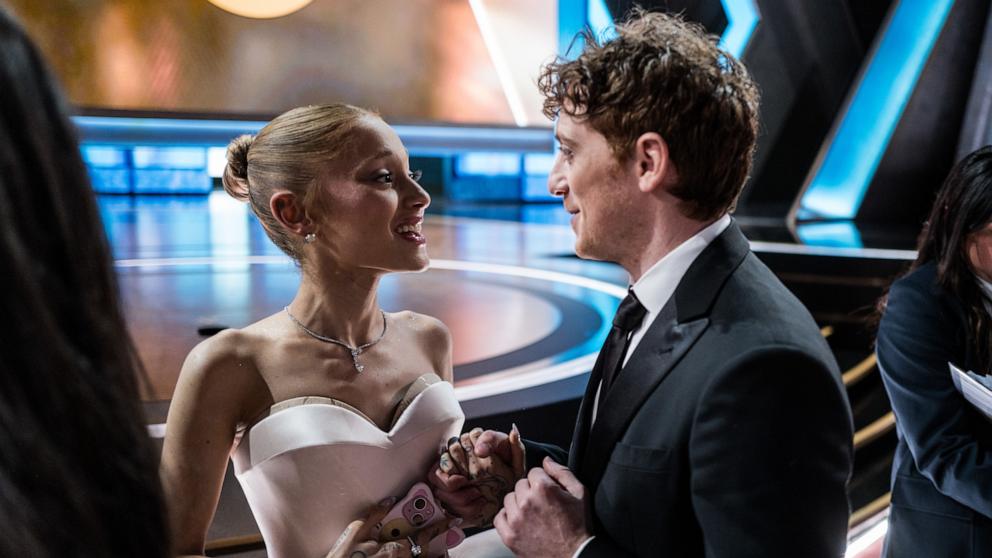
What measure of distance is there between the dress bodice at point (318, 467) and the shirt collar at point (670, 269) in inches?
22.7

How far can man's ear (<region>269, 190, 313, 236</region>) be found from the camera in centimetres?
164

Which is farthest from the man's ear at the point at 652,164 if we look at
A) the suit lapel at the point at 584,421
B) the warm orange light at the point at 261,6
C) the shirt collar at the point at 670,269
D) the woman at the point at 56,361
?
the warm orange light at the point at 261,6

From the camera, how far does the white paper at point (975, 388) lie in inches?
77.5

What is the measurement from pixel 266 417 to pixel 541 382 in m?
1.91

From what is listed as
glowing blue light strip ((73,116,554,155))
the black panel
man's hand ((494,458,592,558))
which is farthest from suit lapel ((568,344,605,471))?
the black panel

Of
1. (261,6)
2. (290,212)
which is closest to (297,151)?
(290,212)

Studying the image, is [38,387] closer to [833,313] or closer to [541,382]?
[541,382]

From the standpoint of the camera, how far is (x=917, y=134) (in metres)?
11.7

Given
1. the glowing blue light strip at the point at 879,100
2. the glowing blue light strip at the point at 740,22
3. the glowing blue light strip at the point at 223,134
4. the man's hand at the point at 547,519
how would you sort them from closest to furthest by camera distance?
the man's hand at the point at 547,519 < the glowing blue light strip at the point at 223,134 < the glowing blue light strip at the point at 740,22 < the glowing blue light strip at the point at 879,100

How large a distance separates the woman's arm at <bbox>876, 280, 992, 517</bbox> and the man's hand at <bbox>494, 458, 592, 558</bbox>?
118 cm

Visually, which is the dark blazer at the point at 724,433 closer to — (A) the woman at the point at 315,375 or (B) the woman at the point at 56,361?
(A) the woman at the point at 315,375

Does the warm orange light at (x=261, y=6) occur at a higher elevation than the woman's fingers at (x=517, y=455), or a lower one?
lower

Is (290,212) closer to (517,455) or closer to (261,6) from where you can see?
(517,455)

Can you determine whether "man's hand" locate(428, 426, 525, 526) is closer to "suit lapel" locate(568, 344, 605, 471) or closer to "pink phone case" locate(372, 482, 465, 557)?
"pink phone case" locate(372, 482, 465, 557)
